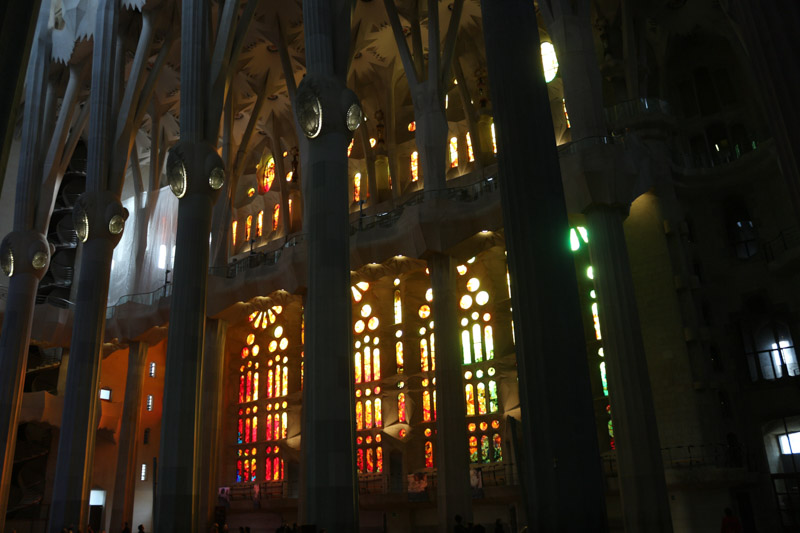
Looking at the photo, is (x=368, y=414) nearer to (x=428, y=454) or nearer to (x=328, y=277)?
(x=428, y=454)

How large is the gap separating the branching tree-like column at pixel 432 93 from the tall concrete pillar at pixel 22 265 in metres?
11.6

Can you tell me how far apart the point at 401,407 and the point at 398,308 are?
398 centimetres

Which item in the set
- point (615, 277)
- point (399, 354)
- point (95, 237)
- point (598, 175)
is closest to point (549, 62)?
point (598, 175)

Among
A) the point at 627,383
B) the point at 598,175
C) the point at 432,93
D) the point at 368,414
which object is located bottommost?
the point at 627,383

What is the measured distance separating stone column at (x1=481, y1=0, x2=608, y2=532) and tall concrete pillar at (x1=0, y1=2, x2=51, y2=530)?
17.6 metres

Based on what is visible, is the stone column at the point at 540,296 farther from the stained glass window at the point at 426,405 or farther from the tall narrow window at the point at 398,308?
the tall narrow window at the point at 398,308

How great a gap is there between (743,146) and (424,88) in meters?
10.2

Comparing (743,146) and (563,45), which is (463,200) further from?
(743,146)

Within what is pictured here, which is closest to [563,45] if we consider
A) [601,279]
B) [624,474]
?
[601,279]

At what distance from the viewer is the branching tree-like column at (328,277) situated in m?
10.6

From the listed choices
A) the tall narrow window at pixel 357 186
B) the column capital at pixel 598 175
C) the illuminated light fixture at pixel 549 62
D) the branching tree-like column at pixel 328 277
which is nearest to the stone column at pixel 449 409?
the column capital at pixel 598 175

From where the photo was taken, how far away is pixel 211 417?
21828 millimetres

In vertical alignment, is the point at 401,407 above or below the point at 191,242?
below

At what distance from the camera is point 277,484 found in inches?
1046
